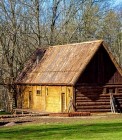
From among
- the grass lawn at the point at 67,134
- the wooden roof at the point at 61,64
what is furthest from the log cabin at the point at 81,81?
the grass lawn at the point at 67,134

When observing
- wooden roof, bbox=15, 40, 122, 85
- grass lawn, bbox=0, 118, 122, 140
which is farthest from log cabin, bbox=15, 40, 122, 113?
grass lawn, bbox=0, 118, 122, 140

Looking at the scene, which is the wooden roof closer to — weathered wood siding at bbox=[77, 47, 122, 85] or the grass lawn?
weathered wood siding at bbox=[77, 47, 122, 85]

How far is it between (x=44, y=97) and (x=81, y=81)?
201 inches

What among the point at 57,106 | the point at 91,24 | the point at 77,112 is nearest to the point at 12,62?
the point at 91,24

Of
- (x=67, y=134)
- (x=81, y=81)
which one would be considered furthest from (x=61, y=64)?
(x=67, y=134)

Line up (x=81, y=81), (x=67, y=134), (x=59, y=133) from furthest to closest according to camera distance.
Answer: (x=81, y=81)
(x=59, y=133)
(x=67, y=134)

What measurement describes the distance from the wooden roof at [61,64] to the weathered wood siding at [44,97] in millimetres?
681

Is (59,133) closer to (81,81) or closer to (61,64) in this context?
(81,81)

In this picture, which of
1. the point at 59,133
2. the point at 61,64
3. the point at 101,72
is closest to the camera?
the point at 59,133

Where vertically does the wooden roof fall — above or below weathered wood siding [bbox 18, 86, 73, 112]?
above

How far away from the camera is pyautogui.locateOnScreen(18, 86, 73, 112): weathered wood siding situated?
4072cm

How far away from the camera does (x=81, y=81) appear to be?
1571 inches

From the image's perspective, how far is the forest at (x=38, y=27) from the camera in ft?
180

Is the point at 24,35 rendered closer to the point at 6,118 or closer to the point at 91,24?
the point at 91,24
